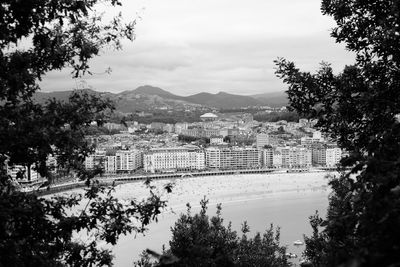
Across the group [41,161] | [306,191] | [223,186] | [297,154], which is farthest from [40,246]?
[297,154]

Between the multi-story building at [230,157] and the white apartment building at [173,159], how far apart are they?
2284 mm

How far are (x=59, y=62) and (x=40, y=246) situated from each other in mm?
2122

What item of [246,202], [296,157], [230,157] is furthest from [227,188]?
[296,157]

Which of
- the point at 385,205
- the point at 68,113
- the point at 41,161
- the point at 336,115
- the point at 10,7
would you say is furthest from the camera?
the point at 336,115

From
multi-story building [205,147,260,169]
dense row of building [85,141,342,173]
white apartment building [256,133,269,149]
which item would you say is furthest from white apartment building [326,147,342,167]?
white apartment building [256,133,269,149]

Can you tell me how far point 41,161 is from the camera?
4914 millimetres

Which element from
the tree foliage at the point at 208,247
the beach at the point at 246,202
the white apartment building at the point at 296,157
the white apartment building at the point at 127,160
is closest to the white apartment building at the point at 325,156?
the white apartment building at the point at 296,157

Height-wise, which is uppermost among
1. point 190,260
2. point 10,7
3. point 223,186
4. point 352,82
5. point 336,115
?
point 10,7

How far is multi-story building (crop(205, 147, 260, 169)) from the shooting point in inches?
4289

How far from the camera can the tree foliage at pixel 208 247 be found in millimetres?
5016

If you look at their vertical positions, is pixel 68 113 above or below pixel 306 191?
above

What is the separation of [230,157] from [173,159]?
13.2 metres

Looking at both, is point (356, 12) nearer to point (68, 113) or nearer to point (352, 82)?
point (352, 82)

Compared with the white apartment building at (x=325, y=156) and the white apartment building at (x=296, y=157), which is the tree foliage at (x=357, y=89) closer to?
the white apartment building at (x=325, y=156)
